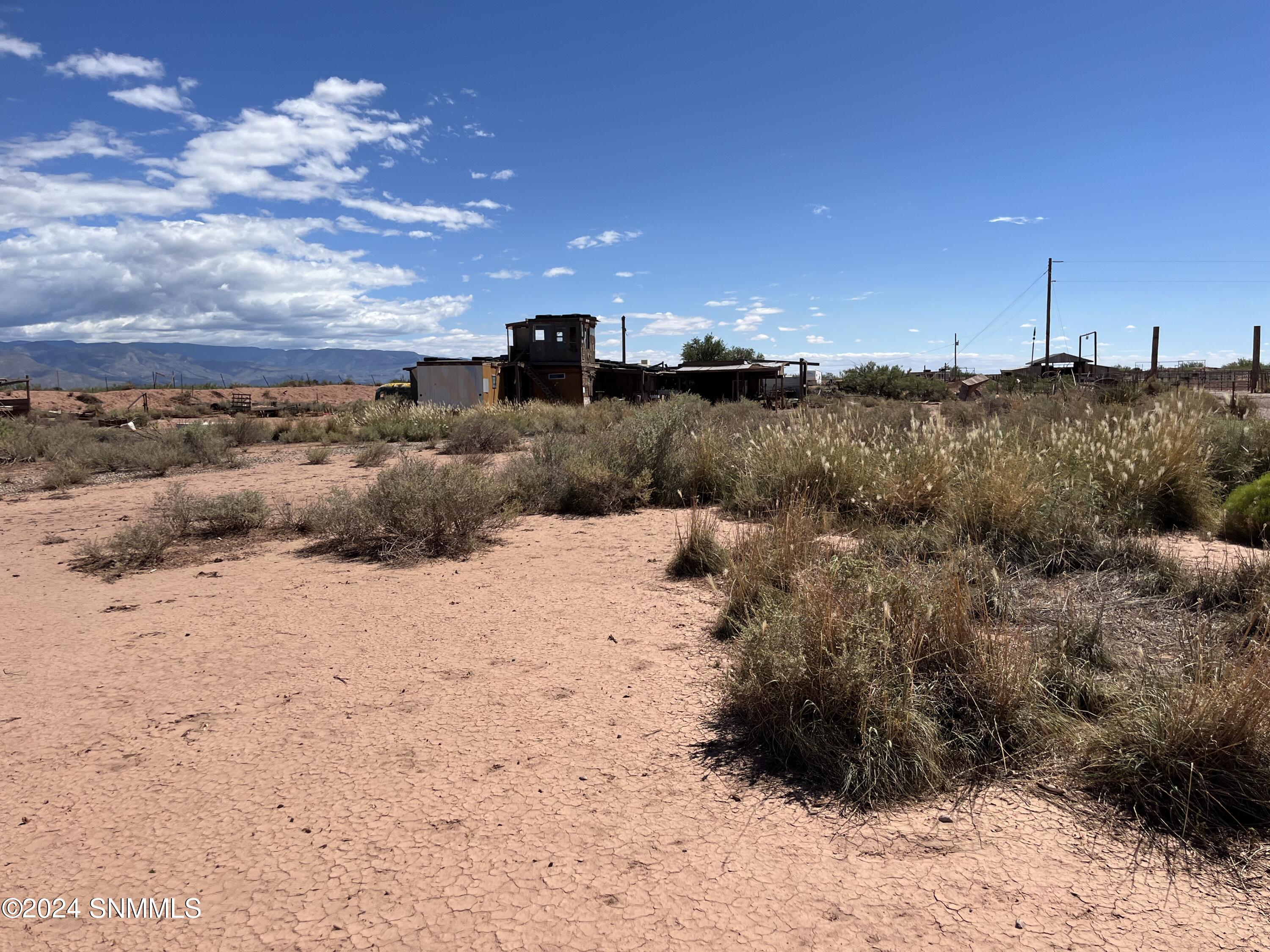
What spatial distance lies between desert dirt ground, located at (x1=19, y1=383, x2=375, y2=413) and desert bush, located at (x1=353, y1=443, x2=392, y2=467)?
89.1ft

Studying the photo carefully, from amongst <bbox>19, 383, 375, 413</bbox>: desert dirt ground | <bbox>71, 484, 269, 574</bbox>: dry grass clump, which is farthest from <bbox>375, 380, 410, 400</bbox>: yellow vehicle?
<bbox>71, 484, 269, 574</bbox>: dry grass clump

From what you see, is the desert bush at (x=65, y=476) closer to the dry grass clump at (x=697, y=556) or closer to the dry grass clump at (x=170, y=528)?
the dry grass clump at (x=170, y=528)

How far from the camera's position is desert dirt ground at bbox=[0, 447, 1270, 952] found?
7.53 feet

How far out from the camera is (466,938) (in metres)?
2.27

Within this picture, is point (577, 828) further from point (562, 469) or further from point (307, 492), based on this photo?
point (307, 492)

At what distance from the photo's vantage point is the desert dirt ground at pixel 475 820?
7.53ft

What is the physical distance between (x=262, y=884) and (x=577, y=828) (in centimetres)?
115

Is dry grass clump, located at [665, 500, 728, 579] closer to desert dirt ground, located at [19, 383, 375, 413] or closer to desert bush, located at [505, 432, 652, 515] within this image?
desert bush, located at [505, 432, 652, 515]

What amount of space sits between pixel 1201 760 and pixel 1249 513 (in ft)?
18.6

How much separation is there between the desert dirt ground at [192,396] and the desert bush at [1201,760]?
4320 cm

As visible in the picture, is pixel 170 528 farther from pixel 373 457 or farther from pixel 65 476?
pixel 373 457

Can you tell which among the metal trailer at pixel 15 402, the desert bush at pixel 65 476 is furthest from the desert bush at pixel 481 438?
the metal trailer at pixel 15 402

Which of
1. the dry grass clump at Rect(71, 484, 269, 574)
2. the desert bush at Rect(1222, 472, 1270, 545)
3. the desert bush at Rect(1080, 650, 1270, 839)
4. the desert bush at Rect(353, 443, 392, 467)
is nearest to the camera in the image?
the desert bush at Rect(1080, 650, 1270, 839)

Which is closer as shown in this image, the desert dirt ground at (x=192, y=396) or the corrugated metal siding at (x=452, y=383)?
the corrugated metal siding at (x=452, y=383)
